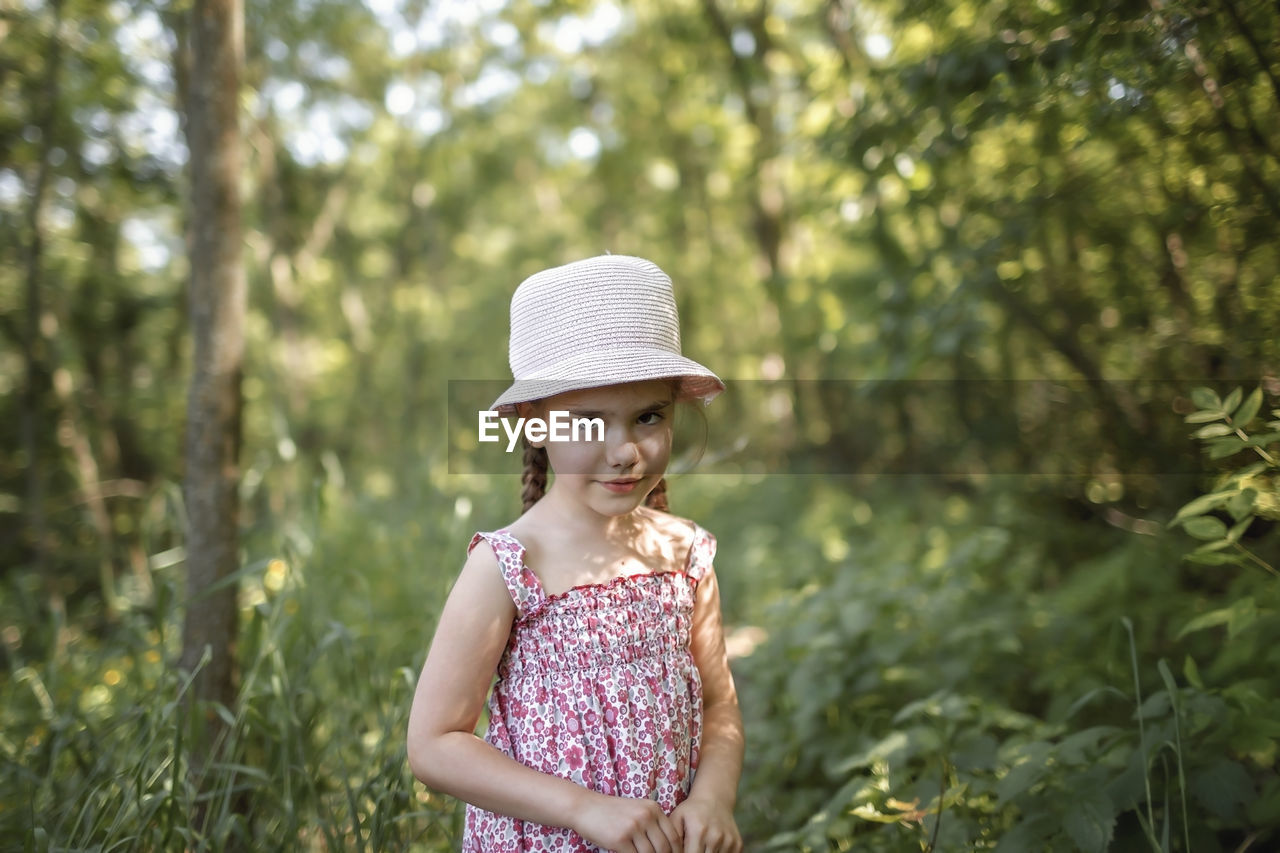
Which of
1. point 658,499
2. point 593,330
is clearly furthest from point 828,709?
point 593,330

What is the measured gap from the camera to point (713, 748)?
5.04 feet

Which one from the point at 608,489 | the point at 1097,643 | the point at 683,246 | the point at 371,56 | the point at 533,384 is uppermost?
the point at 371,56

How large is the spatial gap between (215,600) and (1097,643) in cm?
315

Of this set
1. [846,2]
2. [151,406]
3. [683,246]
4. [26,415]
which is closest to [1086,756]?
[846,2]

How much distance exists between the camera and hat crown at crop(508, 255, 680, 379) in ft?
4.81

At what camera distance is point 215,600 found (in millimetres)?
2473

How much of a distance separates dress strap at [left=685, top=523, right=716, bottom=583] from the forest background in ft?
1.47

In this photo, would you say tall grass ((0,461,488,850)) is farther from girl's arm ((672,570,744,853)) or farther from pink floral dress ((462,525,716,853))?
girl's arm ((672,570,744,853))

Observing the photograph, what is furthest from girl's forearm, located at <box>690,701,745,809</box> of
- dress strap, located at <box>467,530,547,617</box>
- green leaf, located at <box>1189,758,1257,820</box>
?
green leaf, located at <box>1189,758,1257,820</box>

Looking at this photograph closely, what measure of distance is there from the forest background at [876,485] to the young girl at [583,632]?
651mm

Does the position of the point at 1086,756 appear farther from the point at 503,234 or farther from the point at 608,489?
the point at 503,234

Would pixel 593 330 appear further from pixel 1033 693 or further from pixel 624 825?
pixel 1033 693

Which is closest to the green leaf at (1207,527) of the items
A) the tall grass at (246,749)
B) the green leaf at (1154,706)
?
the green leaf at (1154,706)

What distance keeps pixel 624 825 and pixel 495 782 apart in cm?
20
